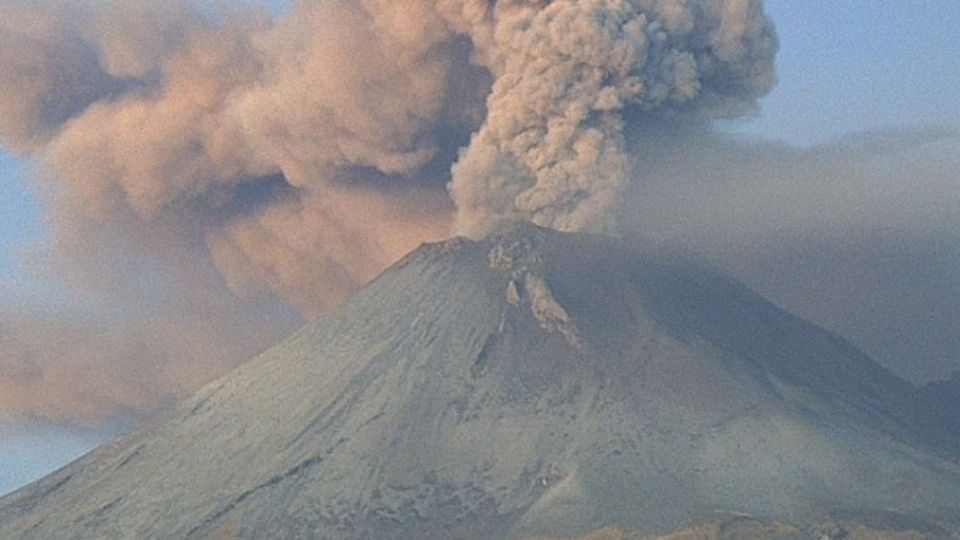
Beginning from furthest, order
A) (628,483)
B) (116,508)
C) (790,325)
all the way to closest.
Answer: (790,325), (116,508), (628,483)

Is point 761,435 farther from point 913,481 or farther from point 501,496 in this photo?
point 501,496

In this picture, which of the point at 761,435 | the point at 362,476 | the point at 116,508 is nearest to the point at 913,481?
the point at 761,435

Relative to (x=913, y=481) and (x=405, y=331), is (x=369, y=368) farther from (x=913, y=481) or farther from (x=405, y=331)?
(x=913, y=481)

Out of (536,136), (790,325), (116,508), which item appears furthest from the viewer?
(790,325)

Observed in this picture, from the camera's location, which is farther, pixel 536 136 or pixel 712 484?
pixel 536 136

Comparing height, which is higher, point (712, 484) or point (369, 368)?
point (369, 368)

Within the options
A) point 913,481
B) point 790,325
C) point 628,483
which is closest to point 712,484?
point 628,483

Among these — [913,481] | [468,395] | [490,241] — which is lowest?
[913,481]
